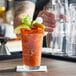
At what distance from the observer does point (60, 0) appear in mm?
1681

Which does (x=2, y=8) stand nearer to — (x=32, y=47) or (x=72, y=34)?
(x=72, y=34)

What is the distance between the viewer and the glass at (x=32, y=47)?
3.65 ft

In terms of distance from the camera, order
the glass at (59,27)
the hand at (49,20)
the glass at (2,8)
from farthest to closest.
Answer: the glass at (2,8) < the hand at (49,20) < the glass at (59,27)

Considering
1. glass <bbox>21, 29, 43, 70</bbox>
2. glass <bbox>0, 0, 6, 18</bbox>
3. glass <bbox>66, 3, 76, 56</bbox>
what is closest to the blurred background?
glass <bbox>66, 3, 76, 56</bbox>

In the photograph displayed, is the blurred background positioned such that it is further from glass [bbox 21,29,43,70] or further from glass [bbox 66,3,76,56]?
glass [bbox 21,29,43,70]

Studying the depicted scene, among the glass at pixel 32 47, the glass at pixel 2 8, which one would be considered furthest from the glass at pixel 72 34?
the glass at pixel 2 8

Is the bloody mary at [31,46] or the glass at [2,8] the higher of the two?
the glass at [2,8]

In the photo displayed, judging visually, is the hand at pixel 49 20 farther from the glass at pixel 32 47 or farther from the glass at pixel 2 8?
the glass at pixel 2 8

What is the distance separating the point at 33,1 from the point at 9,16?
5.83 feet

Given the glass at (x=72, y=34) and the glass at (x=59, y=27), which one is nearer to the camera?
the glass at (x=72, y=34)

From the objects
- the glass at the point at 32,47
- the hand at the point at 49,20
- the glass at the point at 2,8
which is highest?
the glass at the point at 2,8

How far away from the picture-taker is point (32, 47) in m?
1.11

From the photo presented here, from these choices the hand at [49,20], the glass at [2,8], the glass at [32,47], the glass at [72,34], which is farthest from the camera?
the glass at [2,8]

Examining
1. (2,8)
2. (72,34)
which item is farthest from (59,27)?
(2,8)
